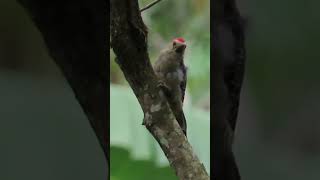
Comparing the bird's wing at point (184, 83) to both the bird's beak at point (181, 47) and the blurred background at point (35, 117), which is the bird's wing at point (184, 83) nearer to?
the bird's beak at point (181, 47)

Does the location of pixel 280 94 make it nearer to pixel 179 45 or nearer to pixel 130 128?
pixel 179 45

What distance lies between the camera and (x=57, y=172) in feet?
5.07

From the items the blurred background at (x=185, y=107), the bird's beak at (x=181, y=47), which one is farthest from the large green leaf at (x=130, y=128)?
the bird's beak at (x=181, y=47)

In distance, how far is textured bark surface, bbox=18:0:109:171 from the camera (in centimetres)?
152

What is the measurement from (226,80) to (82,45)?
1.54ft

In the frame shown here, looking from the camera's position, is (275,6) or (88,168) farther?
(88,168)

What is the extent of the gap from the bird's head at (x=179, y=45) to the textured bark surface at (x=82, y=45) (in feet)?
0.71

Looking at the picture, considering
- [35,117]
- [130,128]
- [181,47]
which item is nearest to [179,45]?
[181,47]

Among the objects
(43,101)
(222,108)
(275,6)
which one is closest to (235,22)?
(275,6)

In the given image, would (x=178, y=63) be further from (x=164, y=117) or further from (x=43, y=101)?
(x=43, y=101)

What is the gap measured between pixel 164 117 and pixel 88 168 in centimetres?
30

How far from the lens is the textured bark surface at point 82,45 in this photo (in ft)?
4.99

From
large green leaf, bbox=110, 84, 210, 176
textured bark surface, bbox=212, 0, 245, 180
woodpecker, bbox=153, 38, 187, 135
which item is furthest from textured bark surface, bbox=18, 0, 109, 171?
textured bark surface, bbox=212, 0, 245, 180

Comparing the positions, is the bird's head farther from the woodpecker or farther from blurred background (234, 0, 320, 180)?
blurred background (234, 0, 320, 180)
